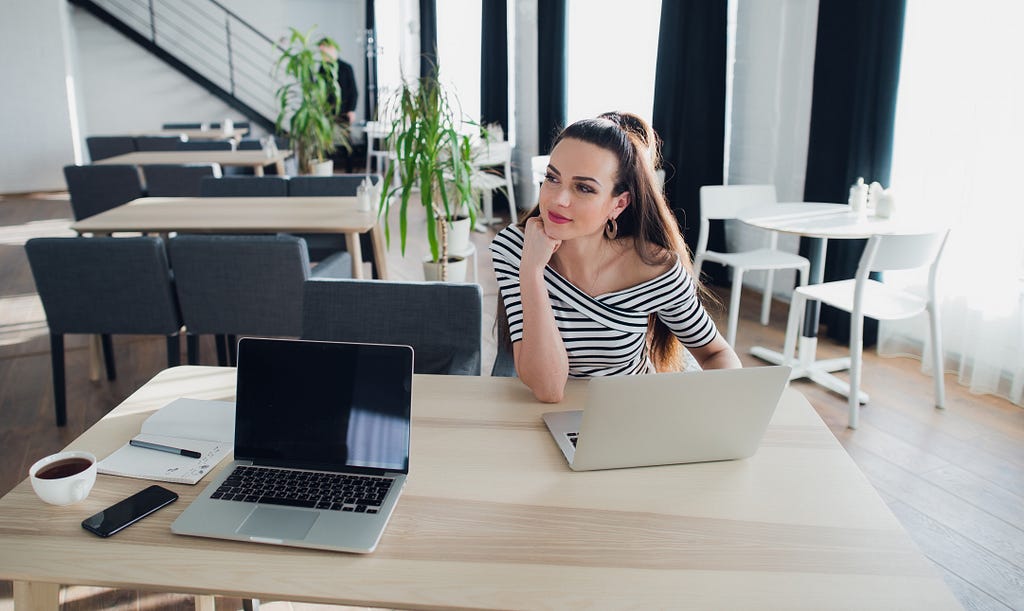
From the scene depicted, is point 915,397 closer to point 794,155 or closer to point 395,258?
point 794,155

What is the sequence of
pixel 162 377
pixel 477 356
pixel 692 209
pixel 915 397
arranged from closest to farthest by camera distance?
pixel 162 377 → pixel 477 356 → pixel 915 397 → pixel 692 209

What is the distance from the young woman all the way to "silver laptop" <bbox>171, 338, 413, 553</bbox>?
0.40 metres

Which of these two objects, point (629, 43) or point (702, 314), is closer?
point (702, 314)

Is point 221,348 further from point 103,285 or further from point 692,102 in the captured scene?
point 692,102

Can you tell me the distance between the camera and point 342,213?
344cm

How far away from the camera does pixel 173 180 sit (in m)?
4.80

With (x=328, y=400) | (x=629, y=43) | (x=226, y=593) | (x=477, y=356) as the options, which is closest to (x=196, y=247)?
(x=477, y=356)

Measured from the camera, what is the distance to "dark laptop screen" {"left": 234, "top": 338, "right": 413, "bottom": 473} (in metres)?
1.09

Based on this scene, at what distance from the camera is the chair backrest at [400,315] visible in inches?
70.9

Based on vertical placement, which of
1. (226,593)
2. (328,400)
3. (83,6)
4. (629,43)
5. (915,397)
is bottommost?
(915,397)

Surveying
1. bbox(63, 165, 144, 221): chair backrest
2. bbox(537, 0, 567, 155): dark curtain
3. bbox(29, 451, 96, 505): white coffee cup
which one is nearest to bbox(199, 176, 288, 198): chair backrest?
bbox(63, 165, 144, 221): chair backrest

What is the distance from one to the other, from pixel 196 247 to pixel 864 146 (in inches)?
119

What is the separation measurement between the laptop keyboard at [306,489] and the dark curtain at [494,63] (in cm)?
621

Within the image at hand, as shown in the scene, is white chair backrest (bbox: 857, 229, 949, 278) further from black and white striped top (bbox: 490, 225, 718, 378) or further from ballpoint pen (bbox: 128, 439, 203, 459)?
ballpoint pen (bbox: 128, 439, 203, 459)
